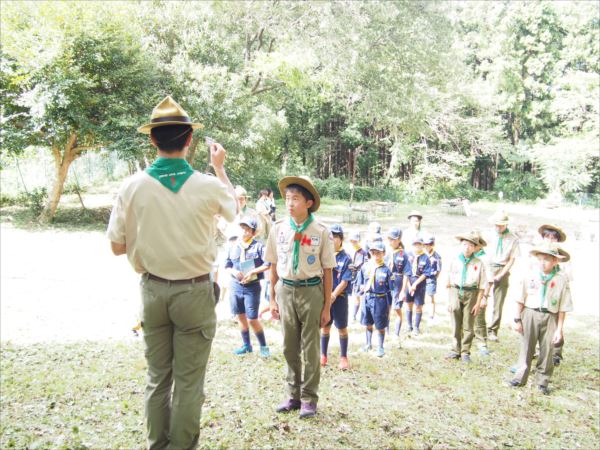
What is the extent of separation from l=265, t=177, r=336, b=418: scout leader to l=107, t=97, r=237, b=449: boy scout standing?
1249 millimetres

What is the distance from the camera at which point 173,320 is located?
269 cm

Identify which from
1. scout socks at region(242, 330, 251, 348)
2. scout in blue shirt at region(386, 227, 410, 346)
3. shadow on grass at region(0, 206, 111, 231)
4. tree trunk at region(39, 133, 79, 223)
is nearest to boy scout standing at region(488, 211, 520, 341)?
scout in blue shirt at region(386, 227, 410, 346)

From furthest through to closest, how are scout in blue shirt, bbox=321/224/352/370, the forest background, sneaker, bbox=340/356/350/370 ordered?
1. the forest background
2. sneaker, bbox=340/356/350/370
3. scout in blue shirt, bbox=321/224/352/370

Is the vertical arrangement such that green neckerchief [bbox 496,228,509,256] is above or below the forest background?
below

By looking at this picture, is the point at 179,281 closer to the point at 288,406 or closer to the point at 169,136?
the point at 169,136

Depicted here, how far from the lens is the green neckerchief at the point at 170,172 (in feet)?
8.64

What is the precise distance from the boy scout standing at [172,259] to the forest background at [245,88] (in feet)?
42.6

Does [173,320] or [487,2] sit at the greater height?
[487,2]

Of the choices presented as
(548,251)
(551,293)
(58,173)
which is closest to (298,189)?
(548,251)

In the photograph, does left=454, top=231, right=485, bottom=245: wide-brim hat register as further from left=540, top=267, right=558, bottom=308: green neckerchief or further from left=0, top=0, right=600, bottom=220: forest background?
left=0, top=0, right=600, bottom=220: forest background

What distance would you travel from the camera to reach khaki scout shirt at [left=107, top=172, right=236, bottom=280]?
2.62 metres

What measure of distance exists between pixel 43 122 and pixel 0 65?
1999mm

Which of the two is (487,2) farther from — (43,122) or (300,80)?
(43,122)

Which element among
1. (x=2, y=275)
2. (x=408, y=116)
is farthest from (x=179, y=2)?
(x=2, y=275)
